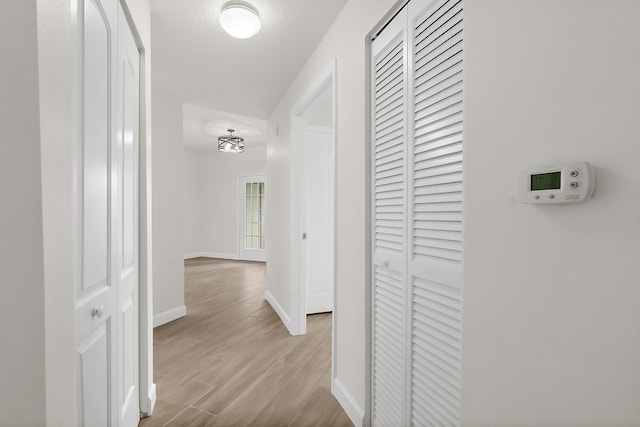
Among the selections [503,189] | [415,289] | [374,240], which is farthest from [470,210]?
[374,240]

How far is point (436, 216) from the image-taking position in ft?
3.77

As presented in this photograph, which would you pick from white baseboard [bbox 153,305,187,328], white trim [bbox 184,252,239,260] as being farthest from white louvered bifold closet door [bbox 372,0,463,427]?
white trim [bbox 184,252,239,260]

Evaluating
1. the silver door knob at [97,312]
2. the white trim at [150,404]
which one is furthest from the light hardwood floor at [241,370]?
the silver door knob at [97,312]

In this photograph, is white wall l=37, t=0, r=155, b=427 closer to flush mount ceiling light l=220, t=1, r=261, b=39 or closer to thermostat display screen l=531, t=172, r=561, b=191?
thermostat display screen l=531, t=172, r=561, b=191

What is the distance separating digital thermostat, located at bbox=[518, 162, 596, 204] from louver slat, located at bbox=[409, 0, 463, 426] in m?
0.29

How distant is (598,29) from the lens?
0.62 m

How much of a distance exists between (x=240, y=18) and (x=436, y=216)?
1608 millimetres

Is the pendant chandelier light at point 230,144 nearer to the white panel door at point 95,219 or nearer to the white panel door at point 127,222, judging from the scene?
the white panel door at point 127,222

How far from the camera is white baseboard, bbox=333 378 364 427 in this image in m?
1.68

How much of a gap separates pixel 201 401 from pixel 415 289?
1536 mm

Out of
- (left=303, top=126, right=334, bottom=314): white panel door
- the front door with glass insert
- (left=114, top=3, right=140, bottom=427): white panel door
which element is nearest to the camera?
(left=114, top=3, right=140, bottom=427): white panel door

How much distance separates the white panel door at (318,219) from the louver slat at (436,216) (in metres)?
2.28

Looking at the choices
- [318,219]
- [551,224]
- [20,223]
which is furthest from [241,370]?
[551,224]

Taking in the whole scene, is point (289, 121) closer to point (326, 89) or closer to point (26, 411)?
point (326, 89)
